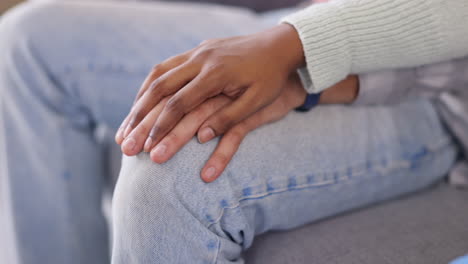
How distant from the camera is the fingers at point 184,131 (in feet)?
1.14

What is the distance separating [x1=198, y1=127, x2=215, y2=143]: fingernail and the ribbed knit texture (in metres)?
0.14

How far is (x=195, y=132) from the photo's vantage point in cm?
37

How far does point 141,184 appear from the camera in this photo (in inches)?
13.5

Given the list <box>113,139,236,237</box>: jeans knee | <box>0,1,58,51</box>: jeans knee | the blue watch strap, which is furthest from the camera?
<box>0,1,58,51</box>: jeans knee

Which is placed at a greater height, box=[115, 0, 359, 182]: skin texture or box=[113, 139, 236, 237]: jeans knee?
box=[115, 0, 359, 182]: skin texture

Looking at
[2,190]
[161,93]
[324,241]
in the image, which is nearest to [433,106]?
[324,241]

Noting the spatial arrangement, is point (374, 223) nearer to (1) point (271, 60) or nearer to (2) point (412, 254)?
(2) point (412, 254)

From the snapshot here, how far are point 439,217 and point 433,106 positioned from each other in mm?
196

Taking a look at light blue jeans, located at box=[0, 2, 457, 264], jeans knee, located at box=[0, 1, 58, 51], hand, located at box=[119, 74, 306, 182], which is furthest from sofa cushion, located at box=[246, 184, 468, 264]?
jeans knee, located at box=[0, 1, 58, 51]

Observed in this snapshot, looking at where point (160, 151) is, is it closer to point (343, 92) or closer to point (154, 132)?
point (154, 132)

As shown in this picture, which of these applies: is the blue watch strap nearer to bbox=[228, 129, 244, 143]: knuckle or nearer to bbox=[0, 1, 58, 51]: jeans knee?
bbox=[228, 129, 244, 143]: knuckle

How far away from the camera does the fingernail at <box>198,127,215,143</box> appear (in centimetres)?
37

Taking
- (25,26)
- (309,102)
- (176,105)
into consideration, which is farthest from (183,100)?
(25,26)

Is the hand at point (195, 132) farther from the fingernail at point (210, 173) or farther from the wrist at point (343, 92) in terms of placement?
the wrist at point (343, 92)
